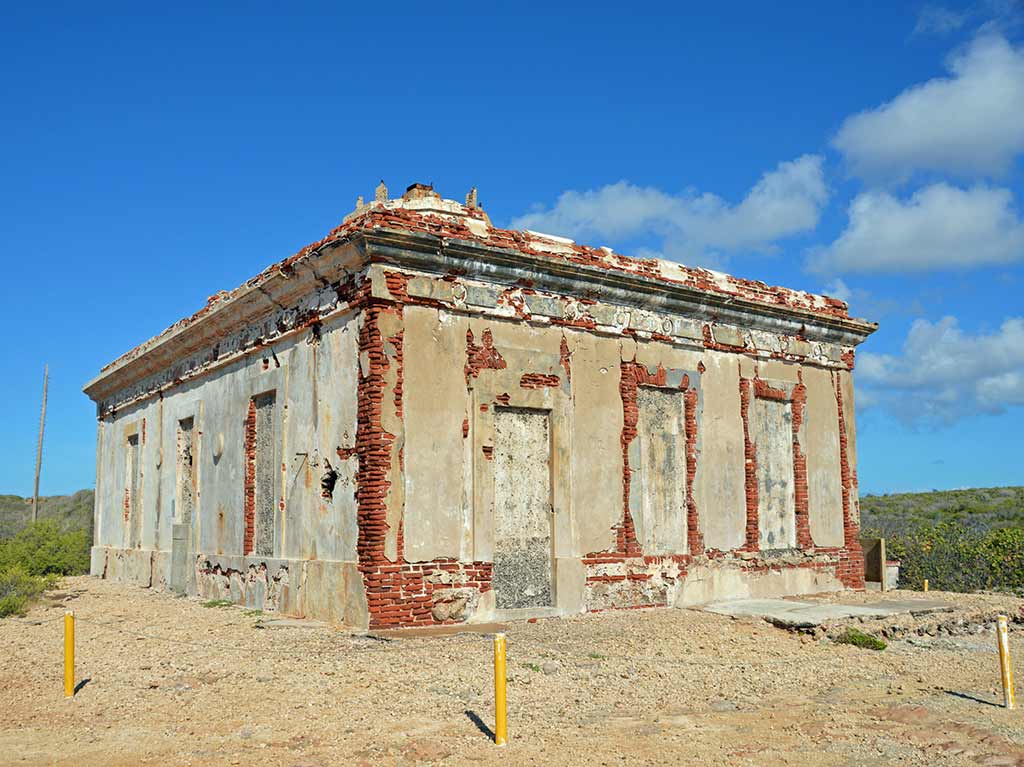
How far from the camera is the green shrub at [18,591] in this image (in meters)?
14.3

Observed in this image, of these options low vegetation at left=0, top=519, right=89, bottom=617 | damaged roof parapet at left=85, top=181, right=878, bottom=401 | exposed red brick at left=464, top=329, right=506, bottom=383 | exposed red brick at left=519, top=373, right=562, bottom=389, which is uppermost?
damaged roof parapet at left=85, top=181, right=878, bottom=401

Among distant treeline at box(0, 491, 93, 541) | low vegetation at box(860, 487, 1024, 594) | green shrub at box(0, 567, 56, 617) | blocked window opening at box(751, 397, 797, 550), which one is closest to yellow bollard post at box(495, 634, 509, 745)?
blocked window opening at box(751, 397, 797, 550)

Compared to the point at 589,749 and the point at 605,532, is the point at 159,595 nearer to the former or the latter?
the point at 605,532

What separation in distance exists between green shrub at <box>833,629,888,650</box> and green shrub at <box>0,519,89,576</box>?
62.7 ft

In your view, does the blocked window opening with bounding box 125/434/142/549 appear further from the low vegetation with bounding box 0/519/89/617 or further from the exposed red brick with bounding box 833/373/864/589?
the exposed red brick with bounding box 833/373/864/589

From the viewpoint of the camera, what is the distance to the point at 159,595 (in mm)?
16969

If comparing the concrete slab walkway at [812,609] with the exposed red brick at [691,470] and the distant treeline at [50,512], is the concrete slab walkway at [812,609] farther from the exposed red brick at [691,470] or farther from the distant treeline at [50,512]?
the distant treeline at [50,512]

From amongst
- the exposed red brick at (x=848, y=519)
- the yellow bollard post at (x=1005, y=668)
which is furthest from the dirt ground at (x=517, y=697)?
the exposed red brick at (x=848, y=519)

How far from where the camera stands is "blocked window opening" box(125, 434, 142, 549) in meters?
20.3

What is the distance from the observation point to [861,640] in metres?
11.5

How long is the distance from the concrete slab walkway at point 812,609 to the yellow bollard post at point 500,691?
671cm

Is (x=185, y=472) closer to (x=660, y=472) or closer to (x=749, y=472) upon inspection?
(x=660, y=472)

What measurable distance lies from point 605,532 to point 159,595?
8.74 meters

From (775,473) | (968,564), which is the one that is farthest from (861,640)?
(968,564)
